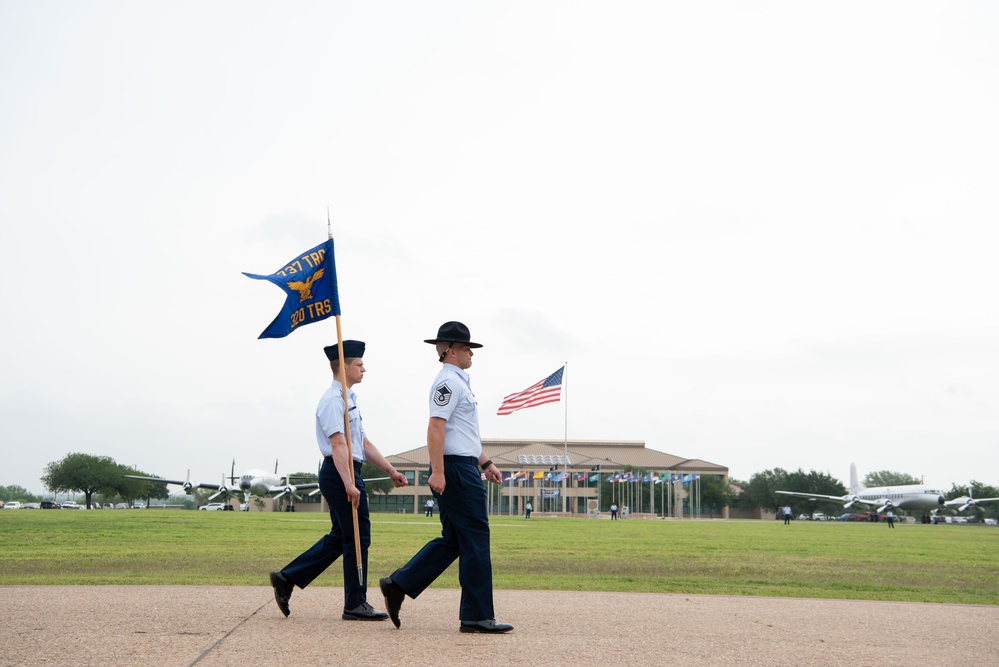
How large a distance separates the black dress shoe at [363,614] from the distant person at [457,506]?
Answer: 1.71 feet

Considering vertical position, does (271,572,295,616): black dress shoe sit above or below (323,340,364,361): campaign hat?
below

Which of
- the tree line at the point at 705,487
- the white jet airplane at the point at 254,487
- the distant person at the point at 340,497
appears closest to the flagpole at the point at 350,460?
the distant person at the point at 340,497

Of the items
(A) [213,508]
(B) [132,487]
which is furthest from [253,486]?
(B) [132,487]

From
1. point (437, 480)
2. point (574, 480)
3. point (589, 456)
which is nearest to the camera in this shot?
point (437, 480)

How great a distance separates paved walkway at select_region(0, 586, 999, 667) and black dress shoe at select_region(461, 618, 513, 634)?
0.09m

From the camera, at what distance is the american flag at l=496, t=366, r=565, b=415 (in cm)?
4116

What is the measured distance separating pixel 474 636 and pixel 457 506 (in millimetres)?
819

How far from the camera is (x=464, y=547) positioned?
19.6ft

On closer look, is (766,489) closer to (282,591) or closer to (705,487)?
(705,487)

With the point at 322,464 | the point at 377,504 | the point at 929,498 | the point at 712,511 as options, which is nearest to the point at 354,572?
the point at 322,464

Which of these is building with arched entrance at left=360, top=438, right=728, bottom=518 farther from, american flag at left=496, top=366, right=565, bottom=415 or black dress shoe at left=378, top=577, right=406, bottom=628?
black dress shoe at left=378, top=577, right=406, bottom=628

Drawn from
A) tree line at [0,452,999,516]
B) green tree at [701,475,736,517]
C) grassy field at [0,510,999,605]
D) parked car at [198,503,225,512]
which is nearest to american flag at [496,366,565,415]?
grassy field at [0,510,999,605]

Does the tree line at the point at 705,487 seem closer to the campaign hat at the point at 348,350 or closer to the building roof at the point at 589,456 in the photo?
the building roof at the point at 589,456

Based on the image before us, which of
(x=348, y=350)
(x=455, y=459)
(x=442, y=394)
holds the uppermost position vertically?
(x=348, y=350)
